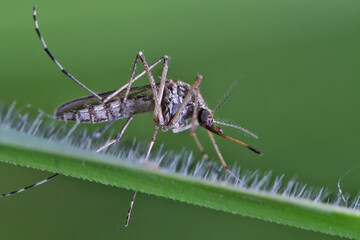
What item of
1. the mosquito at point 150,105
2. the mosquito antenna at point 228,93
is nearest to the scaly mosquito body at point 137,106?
the mosquito at point 150,105

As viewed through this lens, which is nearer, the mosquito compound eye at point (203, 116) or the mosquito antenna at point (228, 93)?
the mosquito antenna at point (228, 93)

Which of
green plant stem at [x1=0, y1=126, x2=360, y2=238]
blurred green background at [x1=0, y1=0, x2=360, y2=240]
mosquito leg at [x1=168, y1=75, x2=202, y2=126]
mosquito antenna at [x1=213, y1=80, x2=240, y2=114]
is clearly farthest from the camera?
mosquito leg at [x1=168, y1=75, x2=202, y2=126]

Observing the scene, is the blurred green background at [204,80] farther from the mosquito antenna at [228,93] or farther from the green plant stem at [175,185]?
the green plant stem at [175,185]

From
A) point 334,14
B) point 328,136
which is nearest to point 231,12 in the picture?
point 334,14

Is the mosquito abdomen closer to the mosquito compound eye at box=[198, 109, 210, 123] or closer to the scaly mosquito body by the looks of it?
the scaly mosquito body

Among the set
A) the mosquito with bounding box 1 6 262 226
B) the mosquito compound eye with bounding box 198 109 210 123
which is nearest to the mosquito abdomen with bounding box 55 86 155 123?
the mosquito with bounding box 1 6 262 226
